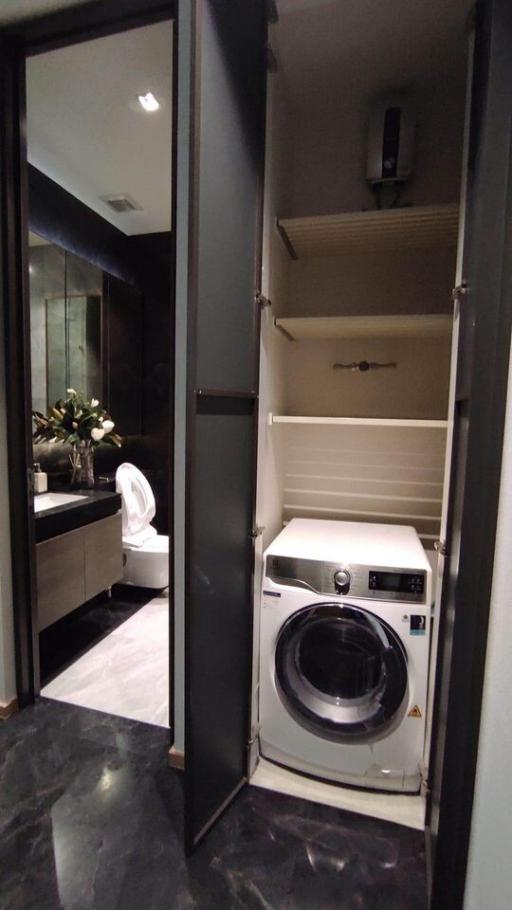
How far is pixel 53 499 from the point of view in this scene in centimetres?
252

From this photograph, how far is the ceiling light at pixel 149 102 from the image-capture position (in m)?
1.93

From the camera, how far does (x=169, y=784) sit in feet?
5.27

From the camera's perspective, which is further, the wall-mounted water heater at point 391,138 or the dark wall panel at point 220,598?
the wall-mounted water heater at point 391,138

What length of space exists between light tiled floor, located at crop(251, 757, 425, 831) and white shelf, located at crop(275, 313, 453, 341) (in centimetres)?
175

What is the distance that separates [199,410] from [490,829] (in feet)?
4.05

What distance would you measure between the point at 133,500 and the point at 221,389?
2043 millimetres

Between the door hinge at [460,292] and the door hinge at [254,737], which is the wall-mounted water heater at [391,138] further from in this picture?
the door hinge at [254,737]

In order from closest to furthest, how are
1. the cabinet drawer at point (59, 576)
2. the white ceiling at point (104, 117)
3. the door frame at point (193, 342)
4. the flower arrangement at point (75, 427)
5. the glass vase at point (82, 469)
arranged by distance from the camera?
the door frame at point (193, 342) < the white ceiling at point (104, 117) < the cabinet drawer at point (59, 576) < the flower arrangement at point (75, 427) < the glass vase at point (82, 469)

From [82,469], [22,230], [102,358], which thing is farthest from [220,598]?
[102,358]

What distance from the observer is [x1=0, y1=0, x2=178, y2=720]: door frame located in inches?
60.2

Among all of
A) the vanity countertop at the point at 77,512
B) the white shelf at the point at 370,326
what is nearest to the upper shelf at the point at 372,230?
the white shelf at the point at 370,326

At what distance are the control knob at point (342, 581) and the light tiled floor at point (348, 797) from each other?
78 cm

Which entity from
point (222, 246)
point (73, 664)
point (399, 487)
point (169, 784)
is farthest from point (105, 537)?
point (222, 246)

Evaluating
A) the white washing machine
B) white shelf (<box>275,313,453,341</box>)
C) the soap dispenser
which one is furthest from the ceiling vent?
the white washing machine
